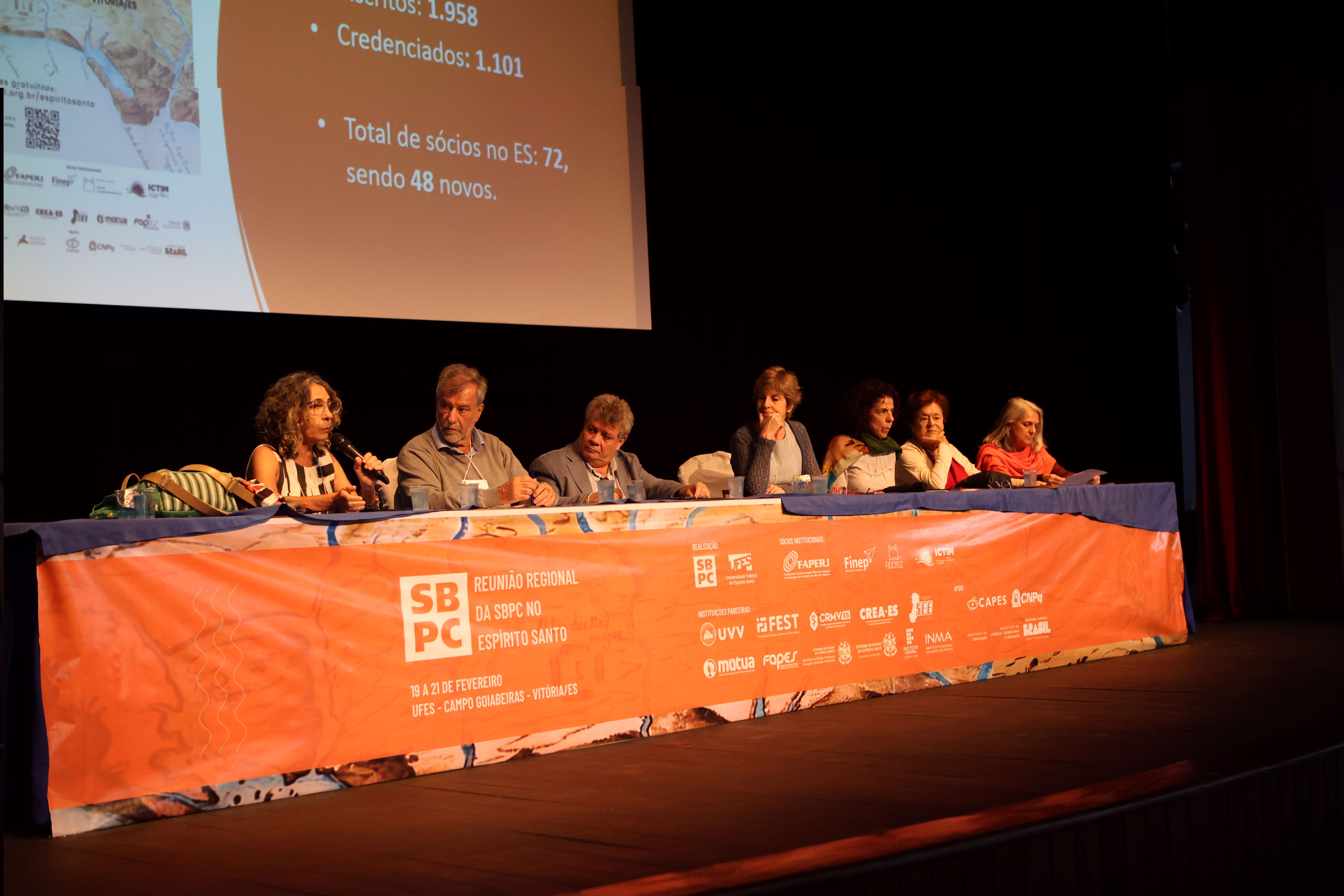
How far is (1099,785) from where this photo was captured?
2.11 meters

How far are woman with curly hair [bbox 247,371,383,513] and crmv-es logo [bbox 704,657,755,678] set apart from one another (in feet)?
3.63

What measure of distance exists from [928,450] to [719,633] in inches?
74.9

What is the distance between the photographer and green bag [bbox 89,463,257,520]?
2.60 metres

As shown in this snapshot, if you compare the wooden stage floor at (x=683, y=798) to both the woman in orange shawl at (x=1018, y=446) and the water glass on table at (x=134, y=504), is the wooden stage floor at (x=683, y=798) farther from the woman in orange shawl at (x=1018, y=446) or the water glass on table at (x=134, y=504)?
the woman in orange shawl at (x=1018, y=446)

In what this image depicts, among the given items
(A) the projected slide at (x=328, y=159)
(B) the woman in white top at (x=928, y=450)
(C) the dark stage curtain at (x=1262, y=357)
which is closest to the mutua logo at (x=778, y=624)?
(B) the woman in white top at (x=928, y=450)

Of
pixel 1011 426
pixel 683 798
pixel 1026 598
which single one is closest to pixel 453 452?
pixel 683 798

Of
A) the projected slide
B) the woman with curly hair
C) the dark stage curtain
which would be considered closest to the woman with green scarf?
the projected slide

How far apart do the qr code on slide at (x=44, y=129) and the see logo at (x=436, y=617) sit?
211 centimetres

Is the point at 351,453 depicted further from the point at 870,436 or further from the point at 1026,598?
the point at 1026,598

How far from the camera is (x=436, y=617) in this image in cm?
279

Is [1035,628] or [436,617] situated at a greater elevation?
[436,617]

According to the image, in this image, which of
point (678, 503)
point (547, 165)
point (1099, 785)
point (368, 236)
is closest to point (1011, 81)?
point (547, 165)

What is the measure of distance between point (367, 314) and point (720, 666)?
2138 millimetres

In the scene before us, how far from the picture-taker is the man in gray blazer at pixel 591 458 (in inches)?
152
